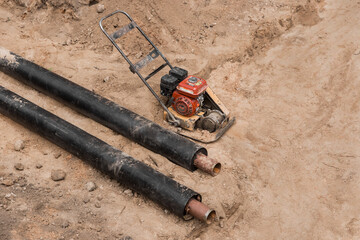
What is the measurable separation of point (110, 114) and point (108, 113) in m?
0.04

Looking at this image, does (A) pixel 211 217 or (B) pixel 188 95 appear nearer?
(A) pixel 211 217

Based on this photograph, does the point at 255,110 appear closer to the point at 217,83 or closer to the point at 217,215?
the point at 217,83

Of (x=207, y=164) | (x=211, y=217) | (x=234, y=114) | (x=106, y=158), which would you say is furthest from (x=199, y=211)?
(x=234, y=114)

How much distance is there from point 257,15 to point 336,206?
4950mm

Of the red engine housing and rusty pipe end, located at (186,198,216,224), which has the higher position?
the red engine housing

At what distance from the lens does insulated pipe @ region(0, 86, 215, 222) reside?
18.3ft

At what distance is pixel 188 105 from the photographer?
22.5 ft

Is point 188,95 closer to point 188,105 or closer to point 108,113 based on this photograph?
point 188,105

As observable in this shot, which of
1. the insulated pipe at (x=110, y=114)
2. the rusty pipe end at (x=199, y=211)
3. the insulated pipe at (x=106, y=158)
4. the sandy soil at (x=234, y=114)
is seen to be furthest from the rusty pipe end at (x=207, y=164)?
the rusty pipe end at (x=199, y=211)

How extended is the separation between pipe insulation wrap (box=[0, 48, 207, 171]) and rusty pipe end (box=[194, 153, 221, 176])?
3.1 inches

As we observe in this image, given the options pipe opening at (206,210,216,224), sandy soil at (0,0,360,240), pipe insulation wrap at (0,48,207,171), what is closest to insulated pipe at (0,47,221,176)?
pipe insulation wrap at (0,48,207,171)

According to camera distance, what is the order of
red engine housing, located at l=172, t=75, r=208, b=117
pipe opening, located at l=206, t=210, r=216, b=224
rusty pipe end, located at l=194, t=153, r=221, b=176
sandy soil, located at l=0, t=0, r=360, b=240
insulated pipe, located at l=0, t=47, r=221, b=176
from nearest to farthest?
pipe opening, located at l=206, t=210, r=216, b=224
sandy soil, located at l=0, t=0, r=360, b=240
rusty pipe end, located at l=194, t=153, r=221, b=176
insulated pipe, located at l=0, t=47, r=221, b=176
red engine housing, located at l=172, t=75, r=208, b=117

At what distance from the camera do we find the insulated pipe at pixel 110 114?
20.6ft

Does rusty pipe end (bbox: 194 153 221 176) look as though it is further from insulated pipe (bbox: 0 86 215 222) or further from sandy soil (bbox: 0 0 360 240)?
insulated pipe (bbox: 0 86 215 222)
